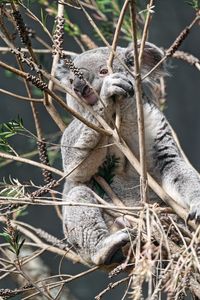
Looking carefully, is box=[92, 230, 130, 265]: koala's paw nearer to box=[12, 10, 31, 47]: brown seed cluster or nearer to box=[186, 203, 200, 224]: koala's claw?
box=[186, 203, 200, 224]: koala's claw

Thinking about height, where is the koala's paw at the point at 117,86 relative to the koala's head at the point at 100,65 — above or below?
below

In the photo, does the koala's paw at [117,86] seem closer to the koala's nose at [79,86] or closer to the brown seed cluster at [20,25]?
the koala's nose at [79,86]

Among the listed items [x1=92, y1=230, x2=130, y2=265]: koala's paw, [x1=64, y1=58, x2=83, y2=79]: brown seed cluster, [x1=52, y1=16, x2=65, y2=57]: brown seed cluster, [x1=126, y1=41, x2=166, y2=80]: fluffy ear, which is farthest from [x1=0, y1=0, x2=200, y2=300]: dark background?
[x1=64, y1=58, x2=83, y2=79]: brown seed cluster

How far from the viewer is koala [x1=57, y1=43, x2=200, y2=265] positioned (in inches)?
133

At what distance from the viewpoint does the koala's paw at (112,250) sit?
3217 mm

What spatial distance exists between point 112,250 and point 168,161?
2.33ft

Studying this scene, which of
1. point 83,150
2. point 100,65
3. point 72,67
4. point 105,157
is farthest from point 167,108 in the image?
point 72,67

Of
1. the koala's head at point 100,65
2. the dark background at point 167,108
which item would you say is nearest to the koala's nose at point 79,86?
Answer: the koala's head at point 100,65

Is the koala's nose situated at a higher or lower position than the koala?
higher

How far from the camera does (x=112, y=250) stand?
10.8 feet

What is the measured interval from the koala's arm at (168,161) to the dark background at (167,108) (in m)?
2.72

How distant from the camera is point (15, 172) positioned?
6.56 meters

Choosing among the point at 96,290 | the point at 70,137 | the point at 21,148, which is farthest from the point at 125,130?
the point at 96,290

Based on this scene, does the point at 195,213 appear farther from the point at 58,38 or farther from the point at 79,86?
the point at 58,38
